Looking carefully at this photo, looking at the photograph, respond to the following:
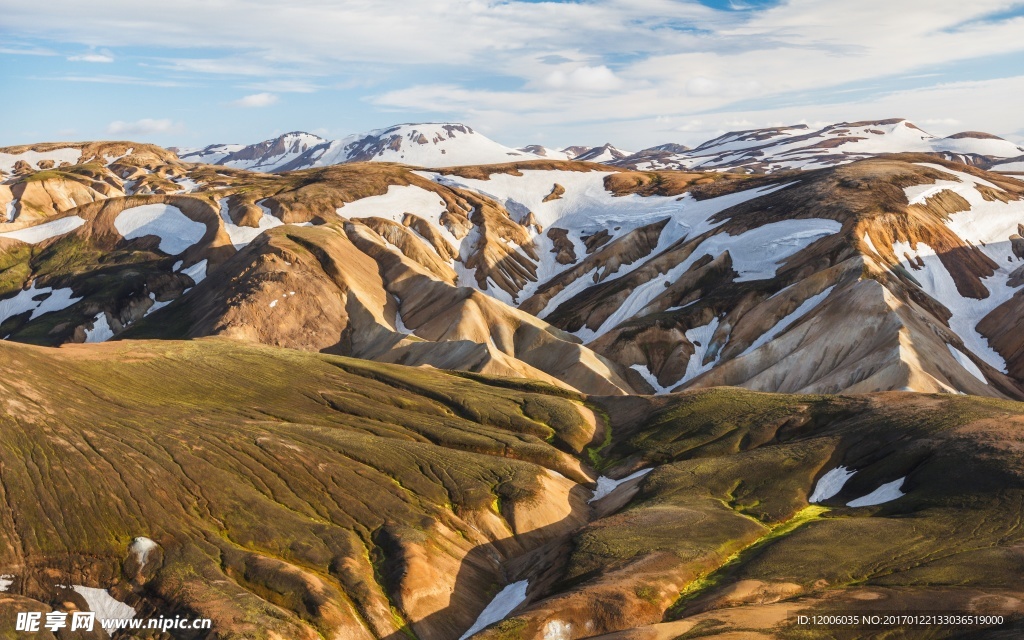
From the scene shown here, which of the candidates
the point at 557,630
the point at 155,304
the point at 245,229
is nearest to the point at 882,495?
the point at 557,630

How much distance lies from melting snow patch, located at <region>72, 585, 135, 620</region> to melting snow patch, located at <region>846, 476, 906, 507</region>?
4548cm

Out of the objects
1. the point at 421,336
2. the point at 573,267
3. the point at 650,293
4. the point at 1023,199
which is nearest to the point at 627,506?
the point at 421,336

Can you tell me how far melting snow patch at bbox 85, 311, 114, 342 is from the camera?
128 m

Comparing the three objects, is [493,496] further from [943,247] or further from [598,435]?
[943,247]

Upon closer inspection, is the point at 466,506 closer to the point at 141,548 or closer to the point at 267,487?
the point at 267,487

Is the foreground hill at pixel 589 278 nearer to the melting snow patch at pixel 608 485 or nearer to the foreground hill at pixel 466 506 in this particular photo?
the foreground hill at pixel 466 506

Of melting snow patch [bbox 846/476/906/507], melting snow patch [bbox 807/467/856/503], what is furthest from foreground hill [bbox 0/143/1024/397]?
melting snow patch [bbox 846/476/906/507]

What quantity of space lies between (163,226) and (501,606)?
140438mm

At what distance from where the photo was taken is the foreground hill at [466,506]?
4184cm

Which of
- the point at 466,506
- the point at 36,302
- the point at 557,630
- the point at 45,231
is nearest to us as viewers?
the point at 557,630

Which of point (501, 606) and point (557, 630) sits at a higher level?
point (557, 630)

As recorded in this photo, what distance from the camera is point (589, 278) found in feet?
522

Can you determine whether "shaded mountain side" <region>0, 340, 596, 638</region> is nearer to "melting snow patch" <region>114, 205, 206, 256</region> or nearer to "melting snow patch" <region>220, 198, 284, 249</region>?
"melting snow patch" <region>220, 198, 284, 249</region>

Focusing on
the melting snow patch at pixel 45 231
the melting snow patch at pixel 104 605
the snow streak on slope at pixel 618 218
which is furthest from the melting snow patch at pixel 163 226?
the melting snow patch at pixel 104 605
